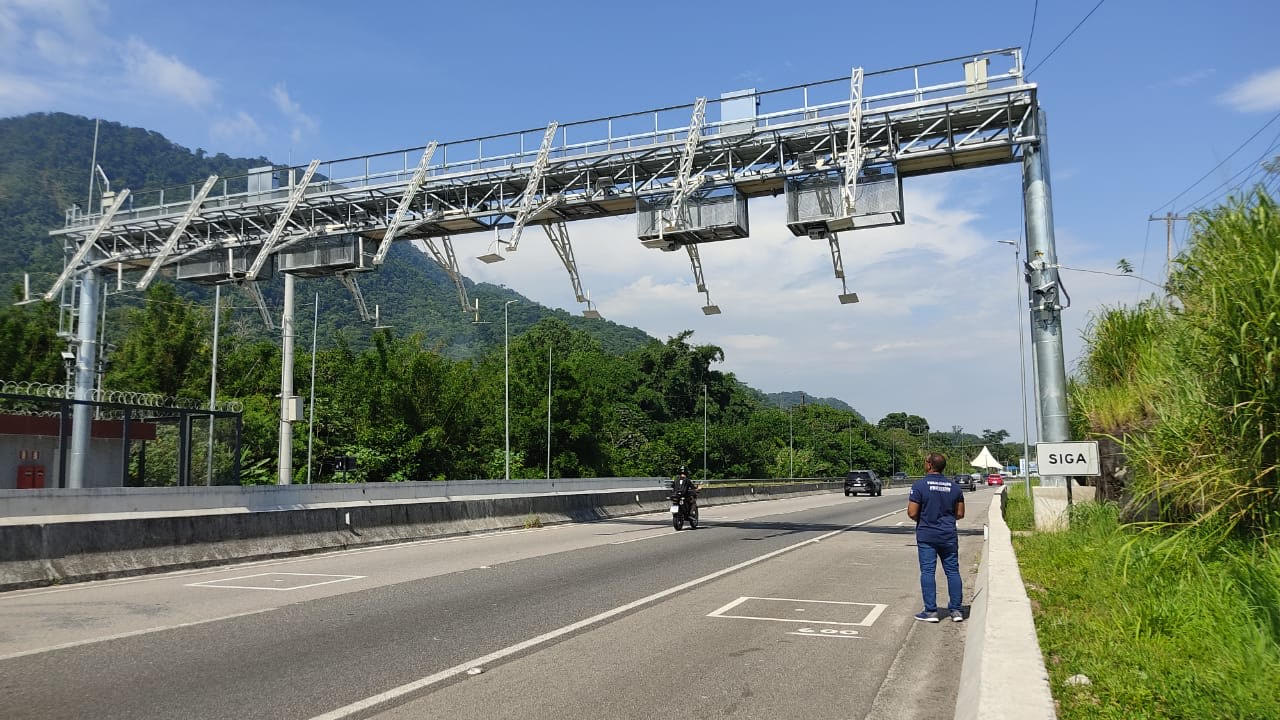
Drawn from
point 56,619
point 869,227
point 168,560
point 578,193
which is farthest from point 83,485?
point 869,227

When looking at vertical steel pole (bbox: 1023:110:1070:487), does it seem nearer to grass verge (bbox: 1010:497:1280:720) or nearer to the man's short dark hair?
grass verge (bbox: 1010:497:1280:720)

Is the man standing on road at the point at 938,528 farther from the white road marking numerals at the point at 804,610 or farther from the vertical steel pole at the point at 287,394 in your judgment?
the vertical steel pole at the point at 287,394

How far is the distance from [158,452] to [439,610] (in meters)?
10.9

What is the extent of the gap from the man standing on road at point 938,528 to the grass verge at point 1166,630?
0.84 meters

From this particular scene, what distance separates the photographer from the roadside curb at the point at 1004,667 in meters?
4.69

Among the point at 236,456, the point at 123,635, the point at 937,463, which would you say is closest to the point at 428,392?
the point at 236,456

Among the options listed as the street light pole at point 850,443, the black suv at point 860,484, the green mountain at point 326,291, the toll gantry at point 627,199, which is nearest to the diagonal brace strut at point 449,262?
the toll gantry at point 627,199

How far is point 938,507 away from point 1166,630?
281cm

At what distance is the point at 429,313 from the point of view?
159375mm

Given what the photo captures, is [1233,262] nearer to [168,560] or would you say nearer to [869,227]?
[869,227]

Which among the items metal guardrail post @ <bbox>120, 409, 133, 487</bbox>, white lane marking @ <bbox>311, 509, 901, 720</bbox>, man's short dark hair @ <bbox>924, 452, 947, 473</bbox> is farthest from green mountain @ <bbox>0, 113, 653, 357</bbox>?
man's short dark hair @ <bbox>924, 452, 947, 473</bbox>

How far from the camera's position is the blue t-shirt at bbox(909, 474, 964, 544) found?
32.4 ft

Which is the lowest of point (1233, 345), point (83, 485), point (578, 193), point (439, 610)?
point (439, 610)

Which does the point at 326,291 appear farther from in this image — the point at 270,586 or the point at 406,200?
the point at 270,586
